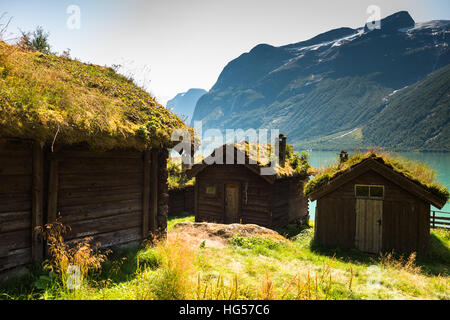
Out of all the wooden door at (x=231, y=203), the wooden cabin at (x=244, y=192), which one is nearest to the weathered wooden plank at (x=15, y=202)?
the wooden cabin at (x=244, y=192)

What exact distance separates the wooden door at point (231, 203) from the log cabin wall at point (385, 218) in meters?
4.87

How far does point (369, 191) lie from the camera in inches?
478

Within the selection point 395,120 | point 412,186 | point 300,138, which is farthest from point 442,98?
point 412,186

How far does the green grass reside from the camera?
4324 mm

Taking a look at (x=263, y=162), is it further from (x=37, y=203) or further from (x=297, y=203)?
(x=37, y=203)

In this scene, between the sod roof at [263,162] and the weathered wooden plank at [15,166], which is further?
the sod roof at [263,162]

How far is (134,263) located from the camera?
6.39 metres

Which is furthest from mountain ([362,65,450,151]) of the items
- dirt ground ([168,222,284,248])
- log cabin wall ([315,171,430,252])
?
dirt ground ([168,222,284,248])

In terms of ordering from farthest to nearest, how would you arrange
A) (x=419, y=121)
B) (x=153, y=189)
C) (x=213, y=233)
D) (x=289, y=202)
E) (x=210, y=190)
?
1. (x=419, y=121)
2. (x=289, y=202)
3. (x=210, y=190)
4. (x=213, y=233)
5. (x=153, y=189)

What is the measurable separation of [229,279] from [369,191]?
9102mm

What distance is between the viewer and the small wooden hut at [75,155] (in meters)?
5.28

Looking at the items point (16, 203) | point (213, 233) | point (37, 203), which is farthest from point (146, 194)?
point (213, 233)

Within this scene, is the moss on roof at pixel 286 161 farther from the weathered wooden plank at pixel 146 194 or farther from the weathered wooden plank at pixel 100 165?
the weathered wooden plank at pixel 100 165

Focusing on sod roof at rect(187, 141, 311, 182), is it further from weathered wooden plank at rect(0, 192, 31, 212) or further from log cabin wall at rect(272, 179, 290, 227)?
weathered wooden plank at rect(0, 192, 31, 212)
